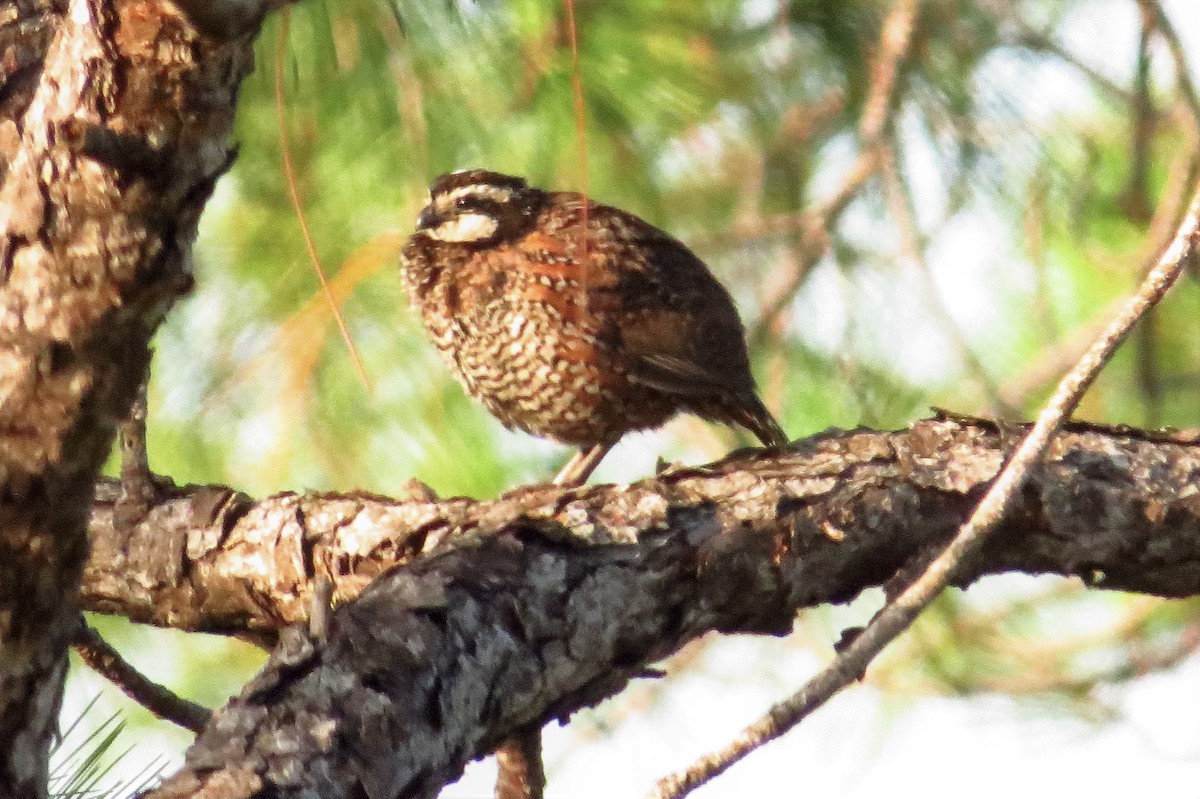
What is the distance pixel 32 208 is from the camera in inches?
75.9

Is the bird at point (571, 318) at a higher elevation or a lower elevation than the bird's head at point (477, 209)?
lower

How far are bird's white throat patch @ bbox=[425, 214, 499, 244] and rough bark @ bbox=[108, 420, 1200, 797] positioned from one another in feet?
4.00

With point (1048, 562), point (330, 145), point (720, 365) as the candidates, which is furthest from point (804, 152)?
point (1048, 562)

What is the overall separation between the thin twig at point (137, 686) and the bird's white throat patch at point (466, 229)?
1753 millimetres

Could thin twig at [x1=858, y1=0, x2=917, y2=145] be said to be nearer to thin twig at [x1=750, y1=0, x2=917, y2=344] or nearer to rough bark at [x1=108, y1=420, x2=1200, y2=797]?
thin twig at [x1=750, y1=0, x2=917, y2=344]

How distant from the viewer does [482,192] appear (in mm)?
4371

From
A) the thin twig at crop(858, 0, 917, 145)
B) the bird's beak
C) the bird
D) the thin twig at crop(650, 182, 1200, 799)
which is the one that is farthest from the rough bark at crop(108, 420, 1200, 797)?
the bird's beak

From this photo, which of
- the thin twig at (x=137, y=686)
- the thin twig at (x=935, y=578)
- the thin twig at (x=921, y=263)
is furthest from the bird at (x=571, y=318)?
the thin twig at (x=935, y=578)


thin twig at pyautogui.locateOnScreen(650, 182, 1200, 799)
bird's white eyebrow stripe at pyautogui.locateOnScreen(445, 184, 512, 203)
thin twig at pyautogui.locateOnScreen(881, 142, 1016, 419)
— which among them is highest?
bird's white eyebrow stripe at pyautogui.locateOnScreen(445, 184, 512, 203)

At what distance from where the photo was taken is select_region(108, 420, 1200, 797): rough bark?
221 cm

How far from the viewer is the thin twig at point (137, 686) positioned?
287 centimetres

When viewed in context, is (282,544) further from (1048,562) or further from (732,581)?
(1048,562)

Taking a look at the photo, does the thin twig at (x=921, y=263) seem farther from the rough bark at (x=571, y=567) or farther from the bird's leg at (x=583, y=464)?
the bird's leg at (x=583, y=464)

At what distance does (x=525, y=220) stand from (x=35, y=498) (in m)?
2.55
